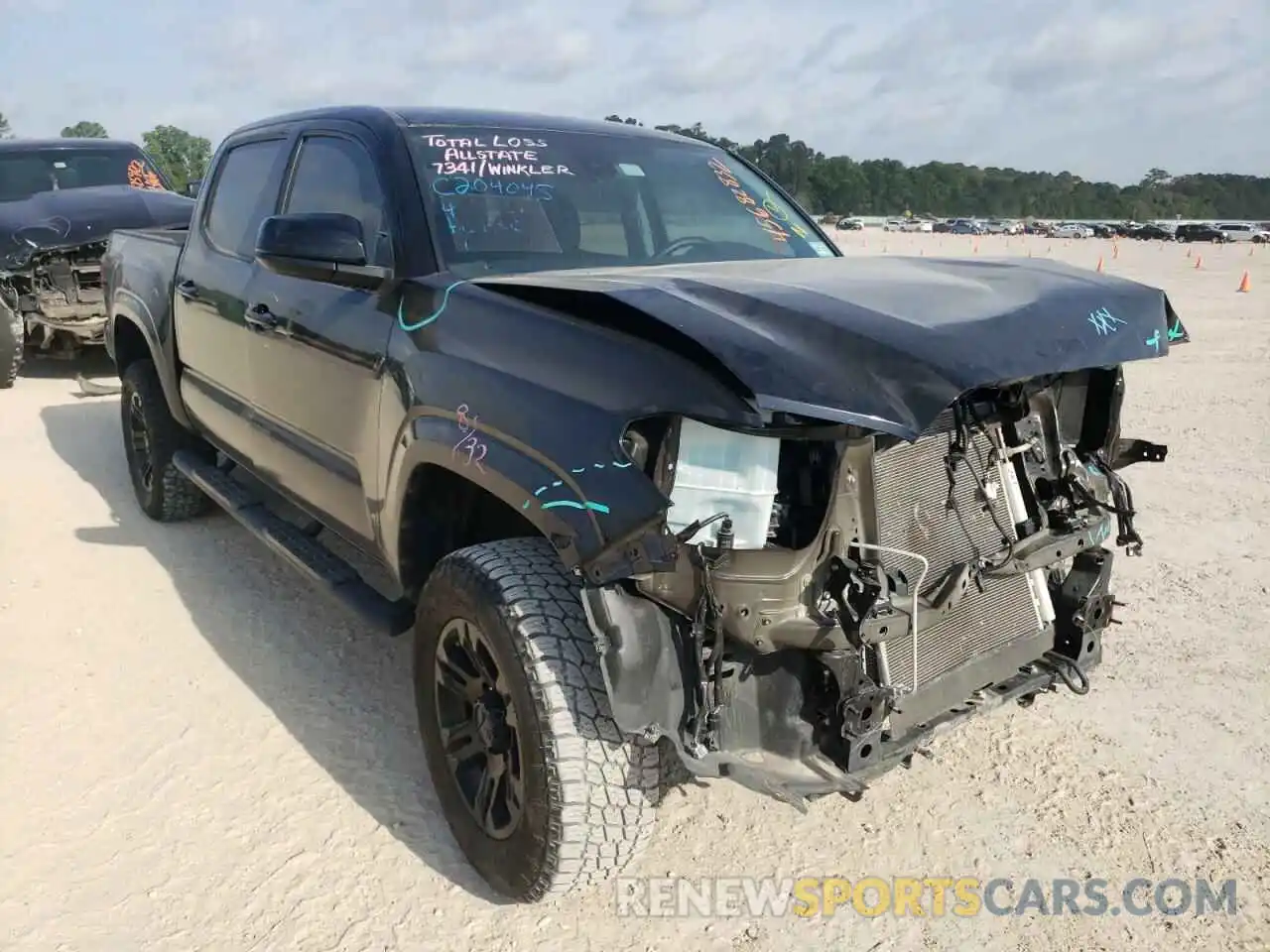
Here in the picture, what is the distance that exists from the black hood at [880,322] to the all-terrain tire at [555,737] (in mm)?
626

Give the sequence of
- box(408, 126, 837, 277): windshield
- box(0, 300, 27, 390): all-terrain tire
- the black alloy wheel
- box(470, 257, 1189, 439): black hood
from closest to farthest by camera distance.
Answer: box(470, 257, 1189, 439): black hood, the black alloy wheel, box(408, 126, 837, 277): windshield, box(0, 300, 27, 390): all-terrain tire

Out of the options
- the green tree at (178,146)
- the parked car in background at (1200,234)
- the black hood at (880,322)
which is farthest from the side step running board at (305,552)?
the green tree at (178,146)

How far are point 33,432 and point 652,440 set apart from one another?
21.4ft

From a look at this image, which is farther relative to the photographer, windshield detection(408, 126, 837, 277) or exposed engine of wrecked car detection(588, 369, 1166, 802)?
windshield detection(408, 126, 837, 277)

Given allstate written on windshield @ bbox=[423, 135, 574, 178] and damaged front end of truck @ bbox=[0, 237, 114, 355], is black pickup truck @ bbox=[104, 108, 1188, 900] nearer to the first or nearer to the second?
allstate written on windshield @ bbox=[423, 135, 574, 178]

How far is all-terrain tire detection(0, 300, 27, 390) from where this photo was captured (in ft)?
27.7

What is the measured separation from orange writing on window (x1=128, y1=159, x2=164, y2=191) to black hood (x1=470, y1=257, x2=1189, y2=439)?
346 inches

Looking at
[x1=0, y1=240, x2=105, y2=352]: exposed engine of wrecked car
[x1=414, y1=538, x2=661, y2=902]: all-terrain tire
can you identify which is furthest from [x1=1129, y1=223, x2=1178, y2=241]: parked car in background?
[x1=414, y1=538, x2=661, y2=902]: all-terrain tire

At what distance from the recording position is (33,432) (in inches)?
281

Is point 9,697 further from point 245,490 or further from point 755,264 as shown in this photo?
point 755,264

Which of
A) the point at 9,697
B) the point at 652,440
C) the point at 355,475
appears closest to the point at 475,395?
the point at 652,440

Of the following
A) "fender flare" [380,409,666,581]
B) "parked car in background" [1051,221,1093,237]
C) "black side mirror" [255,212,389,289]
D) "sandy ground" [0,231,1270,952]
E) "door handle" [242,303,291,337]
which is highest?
"black side mirror" [255,212,389,289]

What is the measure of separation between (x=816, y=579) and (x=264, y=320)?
2.32 metres

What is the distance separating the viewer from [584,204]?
10.8 ft
